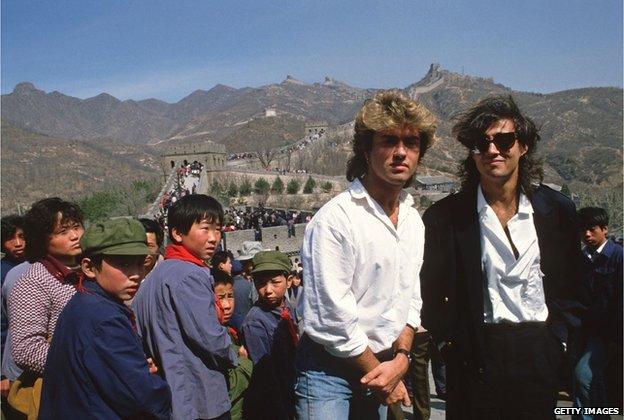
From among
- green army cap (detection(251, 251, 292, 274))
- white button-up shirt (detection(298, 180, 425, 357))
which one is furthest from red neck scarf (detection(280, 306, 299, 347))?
white button-up shirt (detection(298, 180, 425, 357))

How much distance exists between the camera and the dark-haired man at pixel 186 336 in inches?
98.0

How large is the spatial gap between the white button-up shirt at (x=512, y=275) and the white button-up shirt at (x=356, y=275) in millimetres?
323

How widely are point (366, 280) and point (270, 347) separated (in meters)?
1.30

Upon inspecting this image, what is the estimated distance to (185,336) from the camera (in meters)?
2.53

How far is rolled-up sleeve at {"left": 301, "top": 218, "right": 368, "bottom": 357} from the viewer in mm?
2045

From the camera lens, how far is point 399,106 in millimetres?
2215

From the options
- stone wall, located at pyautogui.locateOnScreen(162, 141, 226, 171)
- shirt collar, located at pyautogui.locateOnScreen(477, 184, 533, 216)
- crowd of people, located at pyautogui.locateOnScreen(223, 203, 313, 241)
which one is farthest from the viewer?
stone wall, located at pyautogui.locateOnScreen(162, 141, 226, 171)

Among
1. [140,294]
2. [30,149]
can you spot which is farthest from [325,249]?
[30,149]

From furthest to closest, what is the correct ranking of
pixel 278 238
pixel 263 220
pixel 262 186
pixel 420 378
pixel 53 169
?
pixel 53 169
pixel 262 186
pixel 263 220
pixel 278 238
pixel 420 378

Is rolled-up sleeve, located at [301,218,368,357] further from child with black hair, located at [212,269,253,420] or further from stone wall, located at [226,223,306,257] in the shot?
stone wall, located at [226,223,306,257]

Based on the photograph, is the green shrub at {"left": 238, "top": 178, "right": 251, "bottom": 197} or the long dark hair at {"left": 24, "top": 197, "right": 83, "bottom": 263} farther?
the green shrub at {"left": 238, "top": 178, "right": 251, "bottom": 197}

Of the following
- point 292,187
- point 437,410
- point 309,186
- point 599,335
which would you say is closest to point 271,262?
point 437,410

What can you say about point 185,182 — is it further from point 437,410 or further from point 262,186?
point 437,410

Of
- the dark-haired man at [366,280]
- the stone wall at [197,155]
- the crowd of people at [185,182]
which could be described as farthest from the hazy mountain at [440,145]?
the dark-haired man at [366,280]
